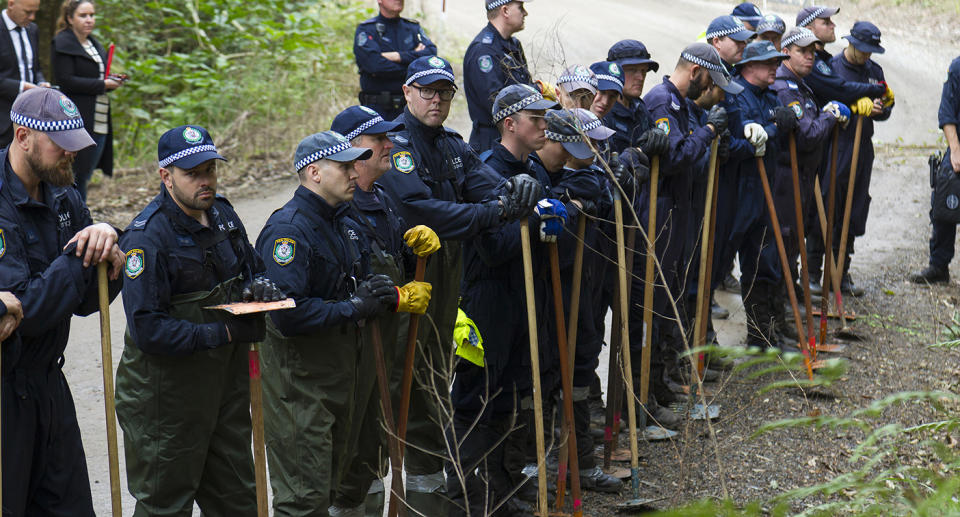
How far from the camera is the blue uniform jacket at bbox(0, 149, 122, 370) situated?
12.9 ft

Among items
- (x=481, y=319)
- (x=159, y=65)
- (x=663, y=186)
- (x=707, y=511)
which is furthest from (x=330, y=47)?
(x=707, y=511)

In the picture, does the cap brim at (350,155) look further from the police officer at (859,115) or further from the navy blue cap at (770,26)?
the police officer at (859,115)

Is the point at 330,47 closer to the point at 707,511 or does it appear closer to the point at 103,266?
the point at 103,266

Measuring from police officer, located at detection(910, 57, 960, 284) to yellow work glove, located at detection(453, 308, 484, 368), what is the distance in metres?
6.28

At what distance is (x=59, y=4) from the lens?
392 inches

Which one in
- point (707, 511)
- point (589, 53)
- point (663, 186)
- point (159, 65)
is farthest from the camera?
point (589, 53)

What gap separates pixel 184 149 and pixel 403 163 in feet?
4.17

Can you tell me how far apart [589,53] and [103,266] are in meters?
14.8

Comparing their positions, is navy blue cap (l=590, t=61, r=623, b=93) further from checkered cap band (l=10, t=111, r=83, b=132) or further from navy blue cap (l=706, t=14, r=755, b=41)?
checkered cap band (l=10, t=111, r=83, b=132)

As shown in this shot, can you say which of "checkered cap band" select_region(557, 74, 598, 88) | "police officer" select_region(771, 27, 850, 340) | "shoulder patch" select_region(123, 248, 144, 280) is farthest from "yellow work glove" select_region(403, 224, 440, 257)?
"police officer" select_region(771, 27, 850, 340)

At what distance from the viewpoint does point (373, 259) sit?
4914mm

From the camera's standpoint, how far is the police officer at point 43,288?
3971 millimetres

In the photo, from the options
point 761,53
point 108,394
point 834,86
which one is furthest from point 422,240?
point 834,86

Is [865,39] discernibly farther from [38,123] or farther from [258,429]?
[38,123]
